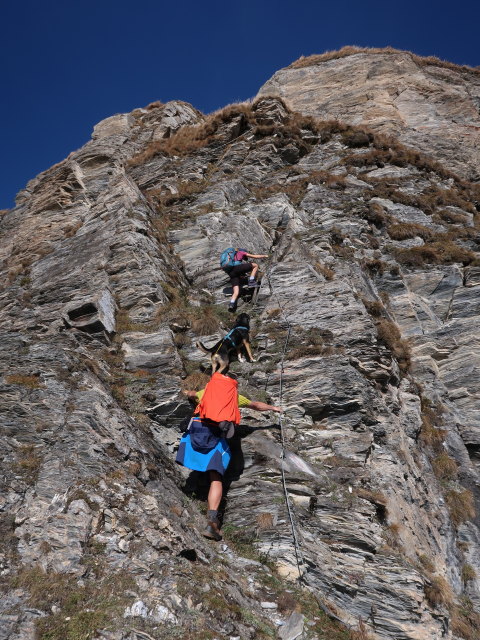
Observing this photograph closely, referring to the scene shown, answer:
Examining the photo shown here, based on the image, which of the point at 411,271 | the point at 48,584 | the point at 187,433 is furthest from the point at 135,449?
the point at 411,271

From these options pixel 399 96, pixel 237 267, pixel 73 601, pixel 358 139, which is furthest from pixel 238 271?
pixel 399 96

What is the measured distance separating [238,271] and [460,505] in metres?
8.49

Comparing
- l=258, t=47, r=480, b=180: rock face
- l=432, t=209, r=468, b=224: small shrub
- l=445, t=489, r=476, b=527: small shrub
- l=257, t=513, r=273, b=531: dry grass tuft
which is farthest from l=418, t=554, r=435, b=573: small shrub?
l=258, t=47, r=480, b=180: rock face

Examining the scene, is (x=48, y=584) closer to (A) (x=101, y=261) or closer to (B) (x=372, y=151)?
(A) (x=101, y=261)

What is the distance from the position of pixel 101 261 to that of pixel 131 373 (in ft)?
16.5

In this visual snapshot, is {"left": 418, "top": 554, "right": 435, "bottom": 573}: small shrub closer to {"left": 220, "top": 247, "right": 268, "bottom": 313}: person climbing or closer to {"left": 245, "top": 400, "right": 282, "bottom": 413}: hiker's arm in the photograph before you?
{"left": 245, "top": 400, "right": 282, "bottom": 413}: hiker's arm

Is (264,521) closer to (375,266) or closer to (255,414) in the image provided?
(255,414)

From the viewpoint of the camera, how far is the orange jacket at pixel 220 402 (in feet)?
26.5

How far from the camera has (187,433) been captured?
829 cm

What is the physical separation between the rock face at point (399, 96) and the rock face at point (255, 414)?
7473 mm

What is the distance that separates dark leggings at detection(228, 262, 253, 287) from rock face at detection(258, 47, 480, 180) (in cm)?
1663

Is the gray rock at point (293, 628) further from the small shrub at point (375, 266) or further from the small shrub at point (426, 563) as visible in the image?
the small shrub at point (375, 266)

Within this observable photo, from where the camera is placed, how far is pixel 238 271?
551 inches

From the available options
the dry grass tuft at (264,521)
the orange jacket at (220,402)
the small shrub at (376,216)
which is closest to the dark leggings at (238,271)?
the orange jacket at (220,402)
